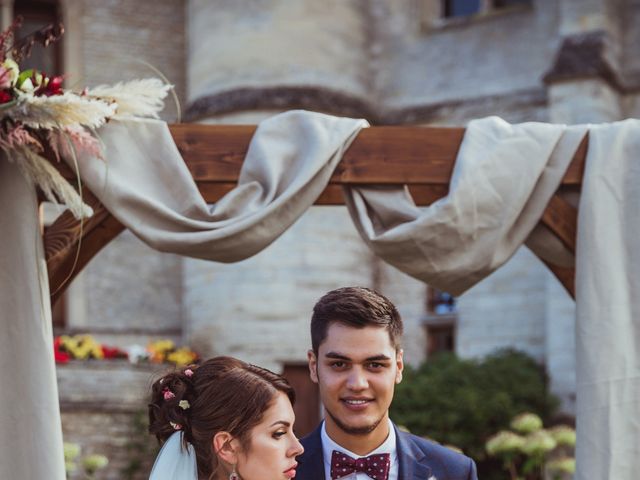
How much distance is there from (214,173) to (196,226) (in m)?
0.26

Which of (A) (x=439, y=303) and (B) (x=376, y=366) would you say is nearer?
(B) (x=376, y=366)

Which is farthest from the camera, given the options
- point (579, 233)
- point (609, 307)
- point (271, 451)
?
point (579, 233)

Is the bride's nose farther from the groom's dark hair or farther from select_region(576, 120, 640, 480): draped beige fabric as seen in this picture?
select_region(576, 120, 640, 480): draped beige fabric

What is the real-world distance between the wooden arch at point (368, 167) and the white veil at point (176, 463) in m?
1.27

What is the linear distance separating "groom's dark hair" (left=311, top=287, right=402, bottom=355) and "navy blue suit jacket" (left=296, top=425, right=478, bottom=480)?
369mm

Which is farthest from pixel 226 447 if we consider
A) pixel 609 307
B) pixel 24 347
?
pixel 609 307

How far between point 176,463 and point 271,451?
333 millimetres

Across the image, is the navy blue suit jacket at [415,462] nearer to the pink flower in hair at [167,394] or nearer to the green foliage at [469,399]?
the pink flower in hair at [167,394]

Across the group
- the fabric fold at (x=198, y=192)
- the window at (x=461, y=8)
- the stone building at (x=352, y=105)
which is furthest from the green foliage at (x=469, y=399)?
the fabric fold at (x=198, y=192)

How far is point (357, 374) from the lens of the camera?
3.32m

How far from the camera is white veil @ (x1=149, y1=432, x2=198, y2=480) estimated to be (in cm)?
334

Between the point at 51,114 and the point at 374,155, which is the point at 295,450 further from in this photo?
the point at 51,114

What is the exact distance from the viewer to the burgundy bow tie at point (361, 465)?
11.3 ft

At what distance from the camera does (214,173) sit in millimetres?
4473
